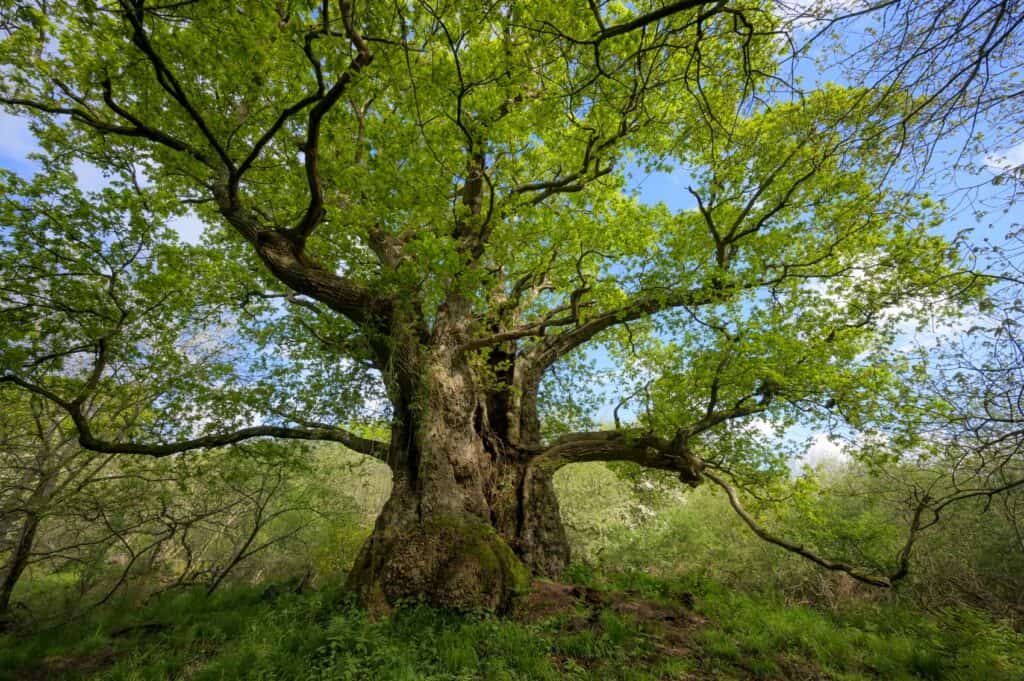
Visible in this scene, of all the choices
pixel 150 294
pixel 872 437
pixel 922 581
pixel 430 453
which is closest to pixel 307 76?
pixel 150 294

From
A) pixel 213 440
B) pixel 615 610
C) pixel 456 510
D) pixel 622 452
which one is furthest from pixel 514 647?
pixel 213 440

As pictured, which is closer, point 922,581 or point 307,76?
point 307,76

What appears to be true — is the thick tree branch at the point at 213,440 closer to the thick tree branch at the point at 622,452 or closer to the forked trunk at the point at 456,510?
Result: the forked trunk at the point at 456,510

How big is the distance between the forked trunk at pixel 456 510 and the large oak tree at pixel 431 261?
0.13 ft

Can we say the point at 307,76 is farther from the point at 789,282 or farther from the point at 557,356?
the point at 789,282

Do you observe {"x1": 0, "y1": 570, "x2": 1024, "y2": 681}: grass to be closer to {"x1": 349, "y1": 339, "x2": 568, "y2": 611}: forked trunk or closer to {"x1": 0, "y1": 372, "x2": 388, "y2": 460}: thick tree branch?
{"x1": 349, "y1": 339, "x2": 568, "y2": 611}: forked trunk

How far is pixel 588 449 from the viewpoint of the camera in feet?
26.3

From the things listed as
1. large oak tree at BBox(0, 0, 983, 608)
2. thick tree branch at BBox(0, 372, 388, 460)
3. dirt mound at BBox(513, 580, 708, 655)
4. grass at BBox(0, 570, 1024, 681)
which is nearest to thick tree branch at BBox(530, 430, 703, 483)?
large oak tree at BBox(0, 0, 983, 608)

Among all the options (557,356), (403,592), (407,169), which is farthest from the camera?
(557,356)

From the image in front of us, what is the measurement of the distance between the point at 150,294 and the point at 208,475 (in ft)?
11.3

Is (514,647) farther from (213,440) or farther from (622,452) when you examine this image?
(213,440)

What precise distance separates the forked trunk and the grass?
38 centimetres

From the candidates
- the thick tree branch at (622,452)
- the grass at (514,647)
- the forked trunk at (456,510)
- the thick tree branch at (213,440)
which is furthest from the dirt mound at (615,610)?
the thick tree branch at (213,440)

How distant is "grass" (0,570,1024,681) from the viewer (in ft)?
13.0
